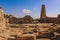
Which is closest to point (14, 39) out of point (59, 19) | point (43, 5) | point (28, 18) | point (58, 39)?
point (58, 39)

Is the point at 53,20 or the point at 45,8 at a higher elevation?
the point at 45,8

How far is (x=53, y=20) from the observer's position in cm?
3816

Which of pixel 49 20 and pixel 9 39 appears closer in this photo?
pixel 9 39

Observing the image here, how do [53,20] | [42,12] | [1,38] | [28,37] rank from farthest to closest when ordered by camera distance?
1. [42,12]
2. [53,20]
3. [1,38]
4. [28,37]

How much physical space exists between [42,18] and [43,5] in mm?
4074

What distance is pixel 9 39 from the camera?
7.46m

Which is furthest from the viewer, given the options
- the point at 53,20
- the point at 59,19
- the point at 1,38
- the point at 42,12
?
the point at 42,12

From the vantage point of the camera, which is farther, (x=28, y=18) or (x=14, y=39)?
(x=28, y=18)

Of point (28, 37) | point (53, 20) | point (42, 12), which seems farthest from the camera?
point (42, 12)

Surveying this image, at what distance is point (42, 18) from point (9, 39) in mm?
32293

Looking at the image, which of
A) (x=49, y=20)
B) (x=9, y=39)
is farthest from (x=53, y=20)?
(x=9, y=39)

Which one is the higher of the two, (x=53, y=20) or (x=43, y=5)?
(x=43, y=5)

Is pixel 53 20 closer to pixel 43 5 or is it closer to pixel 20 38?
pixel 43 5

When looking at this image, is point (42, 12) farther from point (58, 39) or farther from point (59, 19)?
point (58, 39)
